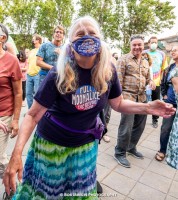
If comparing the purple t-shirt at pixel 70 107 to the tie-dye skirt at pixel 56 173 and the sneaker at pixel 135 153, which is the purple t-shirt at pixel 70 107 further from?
the sneaker at pixel 135 153

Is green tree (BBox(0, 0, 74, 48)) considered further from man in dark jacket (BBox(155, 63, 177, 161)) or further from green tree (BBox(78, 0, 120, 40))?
man in dark jacket (BBox(155, 63, 177, 161))

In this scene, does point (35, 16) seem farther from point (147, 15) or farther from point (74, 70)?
point (74, 70)

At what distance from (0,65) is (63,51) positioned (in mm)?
771

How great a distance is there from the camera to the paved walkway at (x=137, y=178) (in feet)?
9.33

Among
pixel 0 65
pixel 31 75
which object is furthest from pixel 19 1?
pixel 0 65

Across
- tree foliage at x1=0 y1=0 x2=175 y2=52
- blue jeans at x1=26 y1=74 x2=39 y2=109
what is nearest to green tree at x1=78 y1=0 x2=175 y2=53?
tree foliage at x1=0 y1=0 x2=175 y2=52

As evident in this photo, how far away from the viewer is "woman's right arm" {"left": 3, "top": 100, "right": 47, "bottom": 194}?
140 cm

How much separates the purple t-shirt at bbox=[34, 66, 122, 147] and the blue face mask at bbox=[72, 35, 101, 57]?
13 cm

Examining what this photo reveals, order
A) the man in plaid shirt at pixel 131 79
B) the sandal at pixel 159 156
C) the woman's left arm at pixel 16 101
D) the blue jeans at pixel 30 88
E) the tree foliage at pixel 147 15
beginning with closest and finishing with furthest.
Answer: the woman's left arm at pixel 16 101, the man in plaid shirt at pixel 131 79, the sandal at pixel 159 156, the blue jeans at pixel 30 88, the tree foliage at pixel 147 15

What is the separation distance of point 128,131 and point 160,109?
1.71 metres

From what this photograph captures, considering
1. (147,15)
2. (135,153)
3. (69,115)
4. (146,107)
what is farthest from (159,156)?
(147,15)

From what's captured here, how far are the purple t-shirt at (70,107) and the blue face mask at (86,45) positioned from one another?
13cm

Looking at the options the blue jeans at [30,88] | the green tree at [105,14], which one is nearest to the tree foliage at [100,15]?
the green tree at [105,14]

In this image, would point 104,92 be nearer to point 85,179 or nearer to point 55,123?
point 55,123
